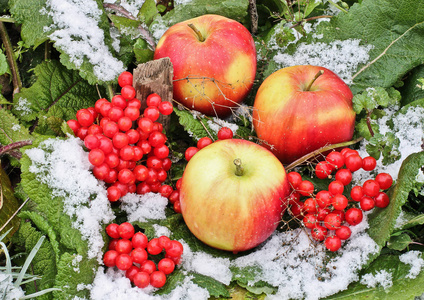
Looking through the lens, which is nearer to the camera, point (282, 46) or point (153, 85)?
point (153, 85)

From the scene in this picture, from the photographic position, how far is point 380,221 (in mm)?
1253

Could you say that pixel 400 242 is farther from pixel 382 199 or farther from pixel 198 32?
pixel 198 32

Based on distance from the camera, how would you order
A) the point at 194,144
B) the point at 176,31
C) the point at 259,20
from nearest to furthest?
the point at 176,31, the point at 194,144, the point at 259,20

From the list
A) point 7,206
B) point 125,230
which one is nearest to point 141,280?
point 125,230

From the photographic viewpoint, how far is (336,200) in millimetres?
1236

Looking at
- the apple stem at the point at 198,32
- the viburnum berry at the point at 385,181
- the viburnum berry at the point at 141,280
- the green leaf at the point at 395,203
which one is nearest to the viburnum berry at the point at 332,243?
the green leaf at the point at 395,203

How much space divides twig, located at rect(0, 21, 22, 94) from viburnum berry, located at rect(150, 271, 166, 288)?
997mm

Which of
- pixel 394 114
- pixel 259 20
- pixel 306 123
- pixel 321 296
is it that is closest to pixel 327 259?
pixel 321 296

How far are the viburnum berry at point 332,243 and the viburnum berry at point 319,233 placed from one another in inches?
1.1

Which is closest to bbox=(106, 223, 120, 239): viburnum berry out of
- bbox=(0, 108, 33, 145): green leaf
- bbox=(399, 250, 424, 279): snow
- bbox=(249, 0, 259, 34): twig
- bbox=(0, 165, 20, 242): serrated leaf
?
bbox=(0, 165, 20, 242): serrated leaf

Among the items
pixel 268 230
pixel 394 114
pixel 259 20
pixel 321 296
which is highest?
pixel 259 20

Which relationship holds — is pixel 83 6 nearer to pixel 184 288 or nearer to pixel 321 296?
pixel 184 288

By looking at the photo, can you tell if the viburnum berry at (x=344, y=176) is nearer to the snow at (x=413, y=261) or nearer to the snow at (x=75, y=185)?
the snow at (x=413, y=261)

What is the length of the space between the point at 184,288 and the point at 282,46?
1.08m
